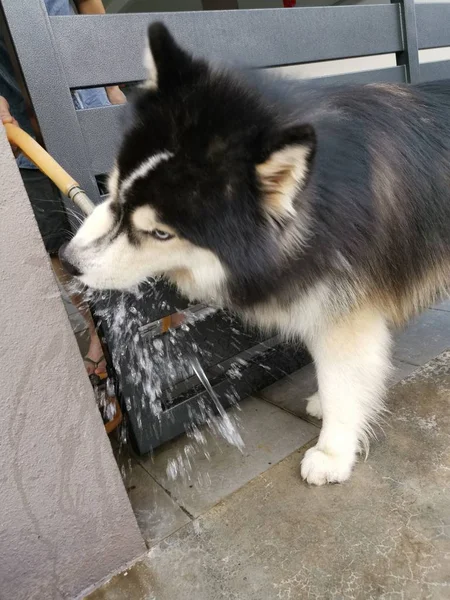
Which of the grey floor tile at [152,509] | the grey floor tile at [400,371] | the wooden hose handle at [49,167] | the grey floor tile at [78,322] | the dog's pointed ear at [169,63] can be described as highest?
the dog's pointed ear at [169,63]

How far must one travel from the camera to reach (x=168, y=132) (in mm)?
1359

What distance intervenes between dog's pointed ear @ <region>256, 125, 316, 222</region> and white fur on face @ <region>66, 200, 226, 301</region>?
0.26m

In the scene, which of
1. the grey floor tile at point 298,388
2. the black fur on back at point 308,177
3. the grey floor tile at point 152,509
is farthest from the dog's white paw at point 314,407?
the grey floor tile at point 152,509

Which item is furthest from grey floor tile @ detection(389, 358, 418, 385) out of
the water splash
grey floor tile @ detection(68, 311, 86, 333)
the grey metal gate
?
grey floor tile @ detection(68, 311, 86, 333)

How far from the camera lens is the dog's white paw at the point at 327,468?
1749 mm

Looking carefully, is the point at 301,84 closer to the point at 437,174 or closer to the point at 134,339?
the point at 437,174

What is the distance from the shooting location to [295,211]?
1396 mm

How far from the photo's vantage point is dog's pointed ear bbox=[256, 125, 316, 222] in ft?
3.67

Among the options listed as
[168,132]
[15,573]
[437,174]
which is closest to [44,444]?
[15,573]

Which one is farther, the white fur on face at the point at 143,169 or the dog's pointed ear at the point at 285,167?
the white fur on face at the point at 143,169

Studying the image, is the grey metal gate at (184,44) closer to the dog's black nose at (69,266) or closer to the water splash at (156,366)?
the water splash at (156,366)

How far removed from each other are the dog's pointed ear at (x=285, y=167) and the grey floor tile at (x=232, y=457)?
114 cm

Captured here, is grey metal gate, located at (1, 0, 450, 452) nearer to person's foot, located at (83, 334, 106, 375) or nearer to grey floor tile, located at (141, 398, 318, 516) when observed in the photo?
grey floor tile, located at (141, 398, 318, 516)

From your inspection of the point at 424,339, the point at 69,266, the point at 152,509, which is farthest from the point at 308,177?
the point at 424,339
